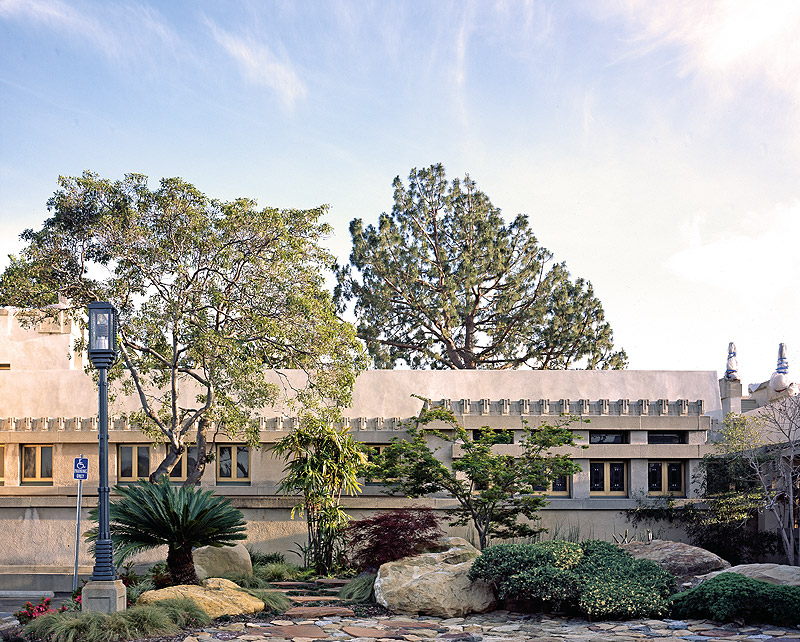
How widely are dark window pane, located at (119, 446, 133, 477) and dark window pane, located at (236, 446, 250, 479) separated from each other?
2.78 metres

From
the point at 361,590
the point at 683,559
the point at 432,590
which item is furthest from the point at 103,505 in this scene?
the point at 683,559

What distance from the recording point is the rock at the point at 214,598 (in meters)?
12.3

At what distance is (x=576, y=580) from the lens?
12188 mm

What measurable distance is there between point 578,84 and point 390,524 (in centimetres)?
920

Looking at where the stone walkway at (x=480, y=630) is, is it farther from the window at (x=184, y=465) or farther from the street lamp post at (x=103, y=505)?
the window at (x=184, y=465)

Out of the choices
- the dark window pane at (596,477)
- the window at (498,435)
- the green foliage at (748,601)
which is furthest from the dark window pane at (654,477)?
the green foliage at (748,601)

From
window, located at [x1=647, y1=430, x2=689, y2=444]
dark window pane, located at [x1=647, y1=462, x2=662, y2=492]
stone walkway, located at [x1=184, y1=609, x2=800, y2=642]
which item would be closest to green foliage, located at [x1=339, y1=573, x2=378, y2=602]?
stone walkway, located at [x1=184, y1=609, x2=800, y2=642]

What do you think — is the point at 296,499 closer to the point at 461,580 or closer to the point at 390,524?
the point at 390,524

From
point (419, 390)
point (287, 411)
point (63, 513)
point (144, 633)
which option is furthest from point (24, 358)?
point (144, 633)

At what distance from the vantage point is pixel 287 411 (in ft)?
69.7

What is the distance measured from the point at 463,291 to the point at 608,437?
1064 cm

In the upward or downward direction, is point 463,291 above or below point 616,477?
above

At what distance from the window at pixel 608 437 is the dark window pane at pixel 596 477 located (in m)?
0.60

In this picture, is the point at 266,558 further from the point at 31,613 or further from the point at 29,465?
the point at 29,465
